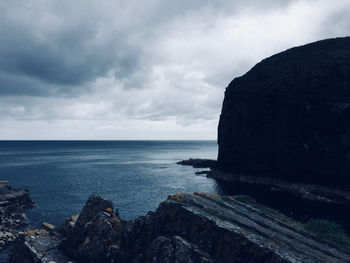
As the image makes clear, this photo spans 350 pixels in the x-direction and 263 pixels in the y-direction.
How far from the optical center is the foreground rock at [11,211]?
3278cm

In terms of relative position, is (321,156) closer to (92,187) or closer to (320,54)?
(320,54)

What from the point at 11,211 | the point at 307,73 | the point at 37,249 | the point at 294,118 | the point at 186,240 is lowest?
the point at 11,211

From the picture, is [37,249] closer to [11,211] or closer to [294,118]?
[11,211]

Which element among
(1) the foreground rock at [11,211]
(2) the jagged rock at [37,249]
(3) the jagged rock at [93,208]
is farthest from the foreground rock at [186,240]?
(1) the foreground rock at [11,211]

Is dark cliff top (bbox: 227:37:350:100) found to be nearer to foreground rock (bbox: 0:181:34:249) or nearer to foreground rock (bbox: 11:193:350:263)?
foreground rock (bbox: 11:193:350:263)

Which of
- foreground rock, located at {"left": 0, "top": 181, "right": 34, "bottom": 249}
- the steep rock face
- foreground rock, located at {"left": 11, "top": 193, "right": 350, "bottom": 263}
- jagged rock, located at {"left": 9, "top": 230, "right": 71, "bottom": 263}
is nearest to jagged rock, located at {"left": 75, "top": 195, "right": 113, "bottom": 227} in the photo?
foreground rock, located at {"left": 11, "top": 193, "right": 350, "bottom": 263}

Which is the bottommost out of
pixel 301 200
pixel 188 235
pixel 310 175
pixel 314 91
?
pixel 301 200

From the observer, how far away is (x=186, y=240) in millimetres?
14703

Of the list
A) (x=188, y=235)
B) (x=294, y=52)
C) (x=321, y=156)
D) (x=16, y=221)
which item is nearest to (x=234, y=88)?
(x=294, y=52)

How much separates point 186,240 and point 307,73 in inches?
2776

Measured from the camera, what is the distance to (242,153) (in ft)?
267

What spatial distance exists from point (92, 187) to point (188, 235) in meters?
61.3

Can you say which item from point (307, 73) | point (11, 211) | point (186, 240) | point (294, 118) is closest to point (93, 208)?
point (186, 240)

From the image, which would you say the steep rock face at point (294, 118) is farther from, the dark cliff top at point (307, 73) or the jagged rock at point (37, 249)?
the jagged rock at point (37, 249)
